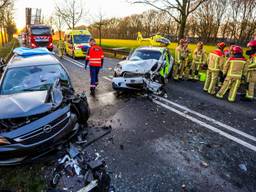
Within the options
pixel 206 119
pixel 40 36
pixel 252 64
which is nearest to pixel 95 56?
pixel 206 119

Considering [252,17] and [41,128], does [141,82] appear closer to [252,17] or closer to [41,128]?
[41,128]

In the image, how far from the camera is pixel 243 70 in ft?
23.5

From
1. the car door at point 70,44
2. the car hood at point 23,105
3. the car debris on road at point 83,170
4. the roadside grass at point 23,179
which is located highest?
the car door at point 70,44

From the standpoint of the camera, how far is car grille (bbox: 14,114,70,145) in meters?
2.96

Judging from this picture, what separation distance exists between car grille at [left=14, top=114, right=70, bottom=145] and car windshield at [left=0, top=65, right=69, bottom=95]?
1.14 metres

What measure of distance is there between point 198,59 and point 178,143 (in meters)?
6.30

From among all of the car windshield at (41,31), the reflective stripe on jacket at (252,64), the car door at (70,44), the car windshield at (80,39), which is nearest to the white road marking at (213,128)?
the reflective stripe on jacket at (252,64)

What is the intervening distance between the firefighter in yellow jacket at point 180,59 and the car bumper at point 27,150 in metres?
7.37

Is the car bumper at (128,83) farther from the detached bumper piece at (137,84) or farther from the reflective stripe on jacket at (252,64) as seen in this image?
the reflective stripe on jacket at (252,64)

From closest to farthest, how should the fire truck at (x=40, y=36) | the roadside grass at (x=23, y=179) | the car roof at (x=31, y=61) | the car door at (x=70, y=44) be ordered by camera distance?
the roadside grass at (x=23, y=179) < the car roof at (x=31, y=61) < the car door at (x=70, y=44) < the fire truck at (x=40, y=36)

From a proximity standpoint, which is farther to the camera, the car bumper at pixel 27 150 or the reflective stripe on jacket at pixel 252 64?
the reflective stripe on jacket at pixel 252 64

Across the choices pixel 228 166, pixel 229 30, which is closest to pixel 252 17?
pixel 229 30

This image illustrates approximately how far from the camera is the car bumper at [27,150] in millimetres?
2891

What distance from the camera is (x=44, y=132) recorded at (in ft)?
10.2
